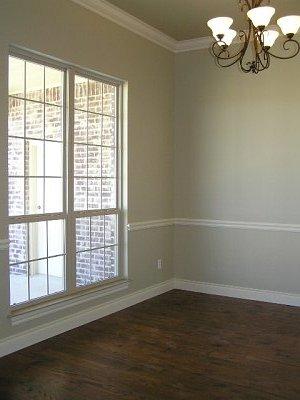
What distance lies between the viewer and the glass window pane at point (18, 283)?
3.50 metres

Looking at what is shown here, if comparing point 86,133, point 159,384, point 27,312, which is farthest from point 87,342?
point 86,133

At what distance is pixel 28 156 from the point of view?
360 centimetres

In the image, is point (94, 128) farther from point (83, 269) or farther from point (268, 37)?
point (268, 37)

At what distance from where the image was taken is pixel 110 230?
14.9 ft

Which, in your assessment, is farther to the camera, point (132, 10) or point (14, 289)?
point (132, 10)

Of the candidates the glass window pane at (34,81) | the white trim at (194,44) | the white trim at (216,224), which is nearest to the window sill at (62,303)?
the white trim at (216,224)

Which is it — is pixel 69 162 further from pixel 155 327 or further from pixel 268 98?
pixel 268 98

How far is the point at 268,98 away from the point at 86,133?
6.81ft

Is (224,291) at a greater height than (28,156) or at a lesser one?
lesser

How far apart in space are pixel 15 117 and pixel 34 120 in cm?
20

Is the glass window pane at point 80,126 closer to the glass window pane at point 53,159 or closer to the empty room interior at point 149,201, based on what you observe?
the empty room interior at point 149,201

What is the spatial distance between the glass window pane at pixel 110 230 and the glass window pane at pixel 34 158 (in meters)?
1.02

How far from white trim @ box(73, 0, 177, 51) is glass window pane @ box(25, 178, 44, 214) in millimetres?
1664

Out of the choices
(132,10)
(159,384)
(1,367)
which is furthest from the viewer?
(132,10)
